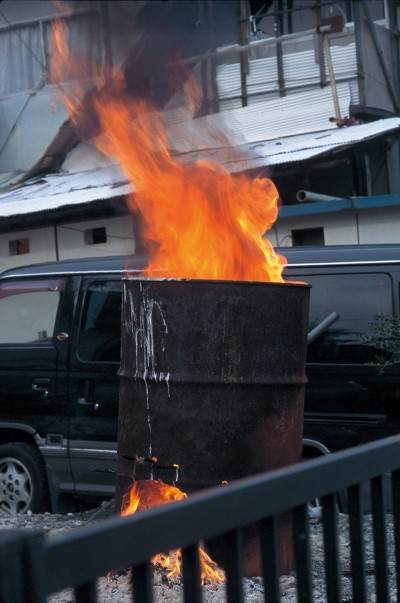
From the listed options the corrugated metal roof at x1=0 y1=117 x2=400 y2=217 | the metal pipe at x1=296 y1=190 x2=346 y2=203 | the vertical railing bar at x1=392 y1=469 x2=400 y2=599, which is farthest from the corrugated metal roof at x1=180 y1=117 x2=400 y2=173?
the vertical railing bar at x1=392 y1=469 x2=400 y2=599

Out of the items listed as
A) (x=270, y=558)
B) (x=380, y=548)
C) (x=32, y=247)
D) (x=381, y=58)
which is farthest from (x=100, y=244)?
(x=270, y=558)

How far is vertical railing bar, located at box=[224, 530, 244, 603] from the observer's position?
2.10 metres

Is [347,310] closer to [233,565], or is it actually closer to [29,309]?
[29,309]

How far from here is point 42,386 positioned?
24.6ft

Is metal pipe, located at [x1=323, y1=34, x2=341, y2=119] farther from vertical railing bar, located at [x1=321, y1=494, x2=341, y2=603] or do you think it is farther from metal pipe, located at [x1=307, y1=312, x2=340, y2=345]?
vertical railing bar, located at [x1=321, y1=494, x2=341, y2=603]

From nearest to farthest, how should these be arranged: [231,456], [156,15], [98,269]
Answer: [231,456] → [156,15] → [98,269]

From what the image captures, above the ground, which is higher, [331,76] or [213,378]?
[331,76]

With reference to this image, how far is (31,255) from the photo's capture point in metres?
17.6

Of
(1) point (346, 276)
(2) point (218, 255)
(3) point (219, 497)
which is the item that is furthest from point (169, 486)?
(3) point (219, 497)

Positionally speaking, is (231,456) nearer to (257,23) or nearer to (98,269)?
(98,269)

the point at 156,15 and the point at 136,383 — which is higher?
the point at 156,15

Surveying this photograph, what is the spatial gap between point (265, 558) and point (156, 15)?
16.9 ft

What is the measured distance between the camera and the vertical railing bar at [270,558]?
2.21 metres

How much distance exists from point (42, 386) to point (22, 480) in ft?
2.43
